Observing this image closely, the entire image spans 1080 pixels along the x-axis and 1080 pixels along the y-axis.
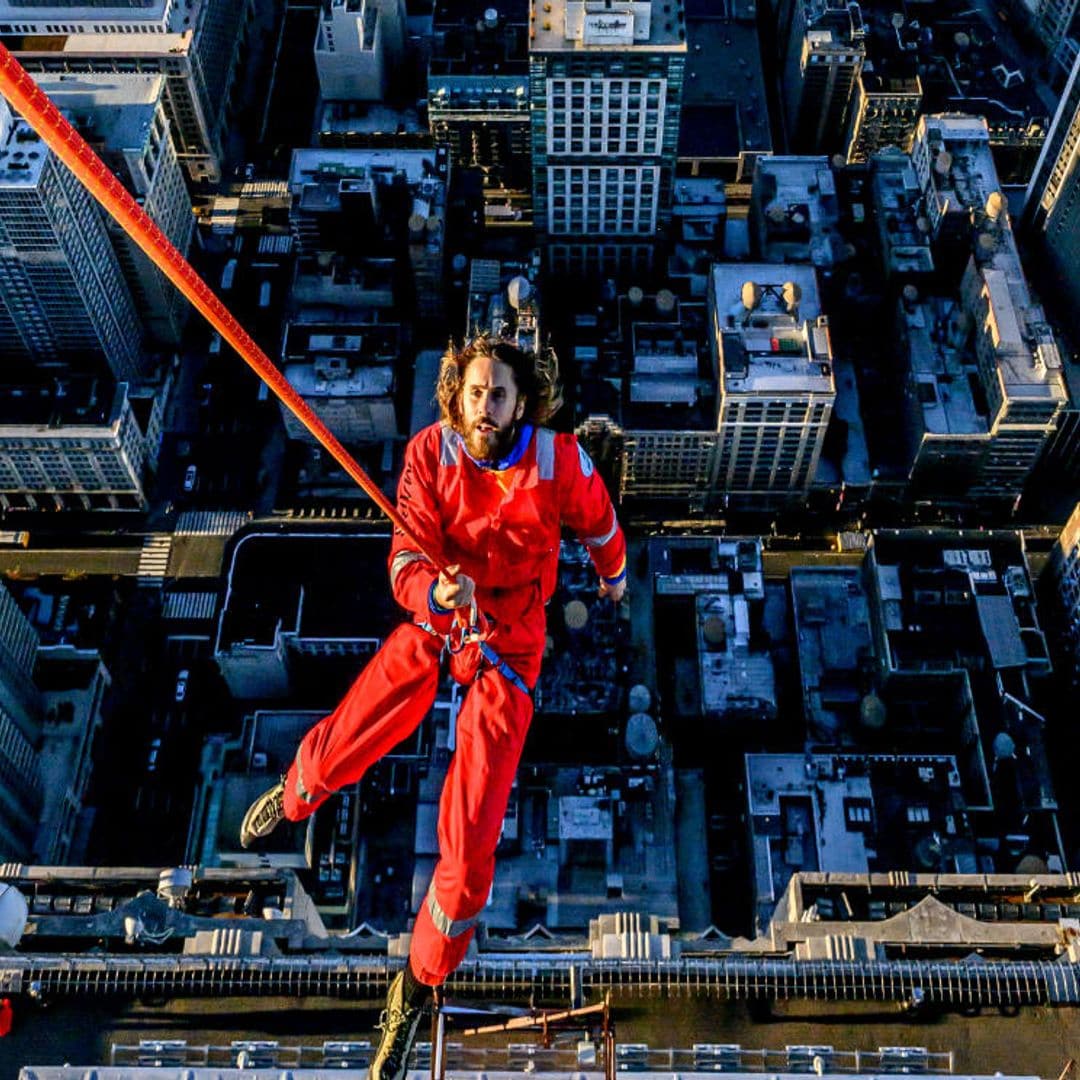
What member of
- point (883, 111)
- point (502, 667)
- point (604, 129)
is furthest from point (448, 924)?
point (883, 111)

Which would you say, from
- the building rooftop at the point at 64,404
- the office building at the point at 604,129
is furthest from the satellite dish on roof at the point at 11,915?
the office building at the point at 604,129

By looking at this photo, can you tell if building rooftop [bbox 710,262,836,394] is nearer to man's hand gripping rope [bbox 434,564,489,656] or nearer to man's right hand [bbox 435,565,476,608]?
man's hand gripping rope [bbox 434,564,489,656]

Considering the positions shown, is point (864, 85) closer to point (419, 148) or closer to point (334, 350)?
point (419, 148)

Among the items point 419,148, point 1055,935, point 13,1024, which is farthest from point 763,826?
point 419,148

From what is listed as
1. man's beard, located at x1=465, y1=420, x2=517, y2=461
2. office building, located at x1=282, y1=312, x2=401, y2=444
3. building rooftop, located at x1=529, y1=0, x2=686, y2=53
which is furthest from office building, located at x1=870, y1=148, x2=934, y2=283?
man's beard, located at x1=465, y1=420, x2=517, y2=461

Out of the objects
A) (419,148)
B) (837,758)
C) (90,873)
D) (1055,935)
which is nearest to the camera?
(1055,935)

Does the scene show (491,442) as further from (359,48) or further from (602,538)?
(359,48)

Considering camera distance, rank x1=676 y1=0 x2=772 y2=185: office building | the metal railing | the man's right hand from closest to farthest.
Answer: the man's right hand < the metal railing < x1=676 y1=0 x2=772 y2=185: office building
